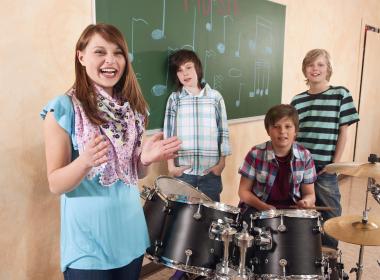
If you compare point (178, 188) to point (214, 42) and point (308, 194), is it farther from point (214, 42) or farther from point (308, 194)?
point (214, 42)

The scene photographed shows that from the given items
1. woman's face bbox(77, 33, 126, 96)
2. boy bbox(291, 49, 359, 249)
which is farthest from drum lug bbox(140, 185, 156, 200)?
boy bbox(291, 49, 359, 249)

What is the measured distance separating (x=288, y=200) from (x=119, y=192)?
3.61 ft

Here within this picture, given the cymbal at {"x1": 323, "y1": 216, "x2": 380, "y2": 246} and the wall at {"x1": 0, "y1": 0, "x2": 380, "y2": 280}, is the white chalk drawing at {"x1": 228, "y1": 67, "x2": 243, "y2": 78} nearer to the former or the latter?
the wall at {"x1": 0, "y1": 0, "x2": 380, "y2": 280}

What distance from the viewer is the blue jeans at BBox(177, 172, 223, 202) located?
229cm

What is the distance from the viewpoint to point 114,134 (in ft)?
3.71

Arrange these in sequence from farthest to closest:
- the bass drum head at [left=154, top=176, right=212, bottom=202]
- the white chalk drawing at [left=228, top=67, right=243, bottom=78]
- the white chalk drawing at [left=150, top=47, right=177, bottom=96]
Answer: the white chalk drawing at [left=228, top=67, right=243, bottom=78] < the white chalk drawing at [left=150, top=47, right=177, bottom=96] < the bass drum head at [left=154, top=176, right=212, bottom=202]

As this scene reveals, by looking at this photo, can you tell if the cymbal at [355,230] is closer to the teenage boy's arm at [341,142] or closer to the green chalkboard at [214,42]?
the teenage boy's arm at [341,142]

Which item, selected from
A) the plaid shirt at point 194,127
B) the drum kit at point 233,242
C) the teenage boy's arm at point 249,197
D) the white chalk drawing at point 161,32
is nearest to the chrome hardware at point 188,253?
the drum kit at point 233,242

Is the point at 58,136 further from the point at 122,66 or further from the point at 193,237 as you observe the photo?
the point at 193,237

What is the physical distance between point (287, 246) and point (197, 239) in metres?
0.37

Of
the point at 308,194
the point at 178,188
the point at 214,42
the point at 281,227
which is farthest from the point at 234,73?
the point at 281,227

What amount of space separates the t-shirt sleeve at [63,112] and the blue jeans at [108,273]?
402mm

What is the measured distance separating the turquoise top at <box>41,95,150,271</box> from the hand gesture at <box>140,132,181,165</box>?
0.12 meters

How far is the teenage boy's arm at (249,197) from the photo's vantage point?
1844 mm
